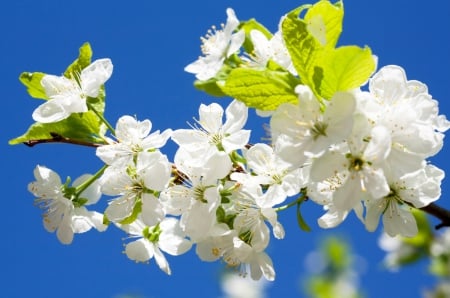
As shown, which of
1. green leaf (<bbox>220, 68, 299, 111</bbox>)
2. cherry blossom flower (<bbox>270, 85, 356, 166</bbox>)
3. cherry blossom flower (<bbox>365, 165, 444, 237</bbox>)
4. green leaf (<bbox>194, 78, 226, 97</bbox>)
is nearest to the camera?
cherry blossom flower (<bbox>270, 85, 356, 166</bbox>)

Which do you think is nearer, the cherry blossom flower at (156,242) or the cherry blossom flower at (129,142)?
the cherry blossom flower at (129,142)

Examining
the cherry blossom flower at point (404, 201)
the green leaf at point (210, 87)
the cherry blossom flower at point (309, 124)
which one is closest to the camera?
the cherry blossom flower at point (309, 124)

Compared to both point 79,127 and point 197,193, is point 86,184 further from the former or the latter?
point 197,193

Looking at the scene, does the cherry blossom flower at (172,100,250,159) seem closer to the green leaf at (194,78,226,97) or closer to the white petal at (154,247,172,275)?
the green leaf at (194,78,226,97)

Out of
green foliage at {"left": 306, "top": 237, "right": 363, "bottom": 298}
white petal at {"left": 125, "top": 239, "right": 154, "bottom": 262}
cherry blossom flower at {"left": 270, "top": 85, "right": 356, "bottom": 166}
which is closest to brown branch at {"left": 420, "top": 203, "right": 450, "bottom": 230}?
cherry blossom flower at {"left": 270, "top": 85, "right": 356, "bottom": 166}

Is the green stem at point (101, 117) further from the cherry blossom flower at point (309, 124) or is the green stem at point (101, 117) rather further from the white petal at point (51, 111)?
the cherry blossom flower at point (309, 124)

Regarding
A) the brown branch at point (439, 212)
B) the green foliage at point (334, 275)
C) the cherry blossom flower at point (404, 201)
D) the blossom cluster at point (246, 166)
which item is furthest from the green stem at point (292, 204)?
the green foliage at point (334, 275)
